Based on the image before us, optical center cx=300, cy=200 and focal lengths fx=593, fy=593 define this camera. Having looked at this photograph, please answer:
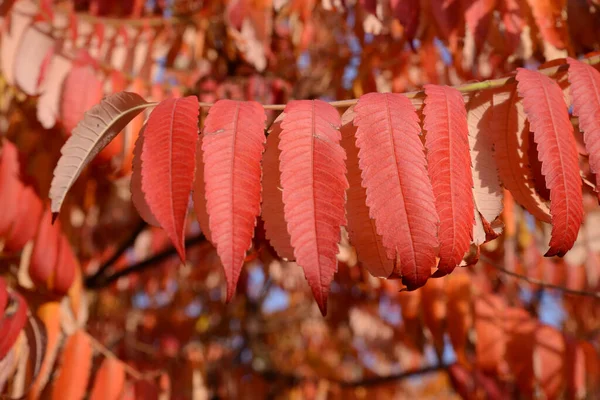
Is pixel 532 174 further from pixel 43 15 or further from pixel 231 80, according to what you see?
pixel 231 80

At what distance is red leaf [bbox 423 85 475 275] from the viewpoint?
39.7 inches

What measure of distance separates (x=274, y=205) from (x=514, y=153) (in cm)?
52

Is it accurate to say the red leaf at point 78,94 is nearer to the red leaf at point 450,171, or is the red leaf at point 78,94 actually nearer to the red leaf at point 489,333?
the red leaf at point 450,171

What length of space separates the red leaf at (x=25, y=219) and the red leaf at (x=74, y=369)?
0.33 m

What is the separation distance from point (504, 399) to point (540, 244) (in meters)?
1.02

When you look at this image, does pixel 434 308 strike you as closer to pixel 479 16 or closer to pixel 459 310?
pixel 459 310

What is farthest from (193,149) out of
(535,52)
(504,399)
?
(504,399)

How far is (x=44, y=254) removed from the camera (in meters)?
1.90

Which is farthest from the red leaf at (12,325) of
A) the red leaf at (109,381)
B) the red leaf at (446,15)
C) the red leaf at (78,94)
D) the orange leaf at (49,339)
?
the red leaf at (446,15)

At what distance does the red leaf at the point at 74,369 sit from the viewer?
5.65ft

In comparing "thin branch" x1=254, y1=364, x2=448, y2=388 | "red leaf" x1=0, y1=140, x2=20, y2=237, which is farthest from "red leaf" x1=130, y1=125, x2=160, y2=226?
"thin branch" x1=254, y1=364, x2=448, y2=388

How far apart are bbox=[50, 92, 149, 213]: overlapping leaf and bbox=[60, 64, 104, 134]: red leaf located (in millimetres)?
622

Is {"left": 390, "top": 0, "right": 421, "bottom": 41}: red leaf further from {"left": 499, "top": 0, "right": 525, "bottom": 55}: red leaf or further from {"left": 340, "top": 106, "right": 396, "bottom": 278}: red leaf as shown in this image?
{"left": 340, "top": 106, "right": 396, "bottom": 278}: red leaf

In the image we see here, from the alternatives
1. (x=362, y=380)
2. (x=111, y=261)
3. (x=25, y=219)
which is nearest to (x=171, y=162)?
(x=25, y=219)
